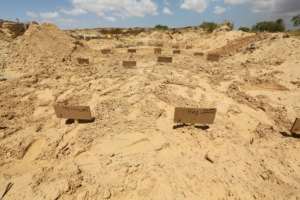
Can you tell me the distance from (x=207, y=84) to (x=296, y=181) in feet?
11.6

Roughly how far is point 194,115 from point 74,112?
85.9 inches

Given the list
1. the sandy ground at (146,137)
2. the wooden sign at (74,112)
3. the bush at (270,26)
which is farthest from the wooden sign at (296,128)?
the bush at (270,26)

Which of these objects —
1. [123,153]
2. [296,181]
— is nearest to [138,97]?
[123,153]

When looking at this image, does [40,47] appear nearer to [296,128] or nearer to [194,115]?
[194,115]

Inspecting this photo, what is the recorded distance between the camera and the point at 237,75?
828 cm

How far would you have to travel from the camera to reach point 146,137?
13.2 ft

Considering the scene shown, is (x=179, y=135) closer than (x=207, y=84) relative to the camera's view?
Yes

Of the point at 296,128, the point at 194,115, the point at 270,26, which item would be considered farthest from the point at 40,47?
the point at 270,26

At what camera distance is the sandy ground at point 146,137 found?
10.7ft

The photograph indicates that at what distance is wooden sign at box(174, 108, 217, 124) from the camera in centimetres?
428

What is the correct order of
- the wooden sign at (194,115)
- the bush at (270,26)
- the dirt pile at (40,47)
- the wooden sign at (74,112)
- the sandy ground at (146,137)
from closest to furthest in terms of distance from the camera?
the sandy ground at (146,137)
the wooden sign at (194,115)
the wooden sign at (74,112)
the dirt pile at (40,47)
the bush at (270,26)

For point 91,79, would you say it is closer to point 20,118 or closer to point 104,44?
point 20,118

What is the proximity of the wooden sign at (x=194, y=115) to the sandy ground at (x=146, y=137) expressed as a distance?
16 cm

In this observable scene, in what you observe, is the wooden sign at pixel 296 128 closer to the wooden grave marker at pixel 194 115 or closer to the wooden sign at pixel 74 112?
the wooden grave marker at pixel 194 115
